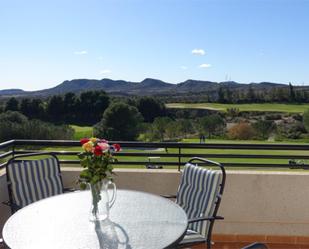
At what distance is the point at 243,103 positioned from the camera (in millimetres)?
36031

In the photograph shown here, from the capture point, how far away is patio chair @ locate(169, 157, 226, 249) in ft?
7.63

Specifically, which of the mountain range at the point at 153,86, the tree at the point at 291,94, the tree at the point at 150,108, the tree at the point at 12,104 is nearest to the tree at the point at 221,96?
the mountain range at the point at 153,86

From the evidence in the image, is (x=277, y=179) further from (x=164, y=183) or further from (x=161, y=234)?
(x=161, y=234)

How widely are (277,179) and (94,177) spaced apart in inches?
75.5

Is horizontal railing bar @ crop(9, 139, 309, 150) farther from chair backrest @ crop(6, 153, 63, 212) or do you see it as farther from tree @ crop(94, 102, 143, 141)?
tree @ crop(94, 102, 143, 141)

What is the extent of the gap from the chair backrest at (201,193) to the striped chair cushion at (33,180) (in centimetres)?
105

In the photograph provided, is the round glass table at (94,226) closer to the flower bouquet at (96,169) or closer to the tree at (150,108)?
the flower bouquet at (96,169)

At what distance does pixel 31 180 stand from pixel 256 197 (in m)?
1.96

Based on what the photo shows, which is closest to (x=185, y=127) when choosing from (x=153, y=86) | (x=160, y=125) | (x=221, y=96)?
(x=160, y=125)

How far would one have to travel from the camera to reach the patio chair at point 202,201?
2.32 metres

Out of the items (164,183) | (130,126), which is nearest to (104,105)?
(130,126)

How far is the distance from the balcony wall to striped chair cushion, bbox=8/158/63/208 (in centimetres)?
36

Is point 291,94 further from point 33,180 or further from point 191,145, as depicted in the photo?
point 33,180

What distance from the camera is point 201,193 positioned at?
251cm
